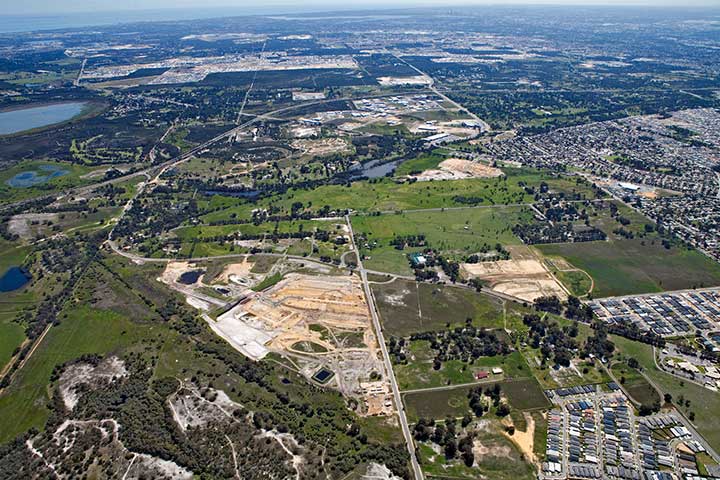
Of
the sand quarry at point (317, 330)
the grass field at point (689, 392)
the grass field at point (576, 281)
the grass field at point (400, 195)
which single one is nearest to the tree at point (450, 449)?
→ the sand quarry at point (317, 330)

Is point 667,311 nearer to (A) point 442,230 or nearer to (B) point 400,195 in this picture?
(A) point 442,230

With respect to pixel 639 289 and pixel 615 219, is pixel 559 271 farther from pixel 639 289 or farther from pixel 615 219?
pixel 615 219

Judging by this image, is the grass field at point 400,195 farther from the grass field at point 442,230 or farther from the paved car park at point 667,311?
the paved car park at point 667,311

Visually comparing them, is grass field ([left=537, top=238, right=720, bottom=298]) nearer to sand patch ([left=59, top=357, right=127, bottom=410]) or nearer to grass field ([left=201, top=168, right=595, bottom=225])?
grass field ([left=201, top=168, right=595, bottom=225])

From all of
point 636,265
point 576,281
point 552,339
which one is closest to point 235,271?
point 552,339

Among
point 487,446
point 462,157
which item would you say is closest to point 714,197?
point 462,157

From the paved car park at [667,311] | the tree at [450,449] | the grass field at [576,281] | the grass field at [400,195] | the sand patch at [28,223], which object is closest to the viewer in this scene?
the tree at [450,449]
